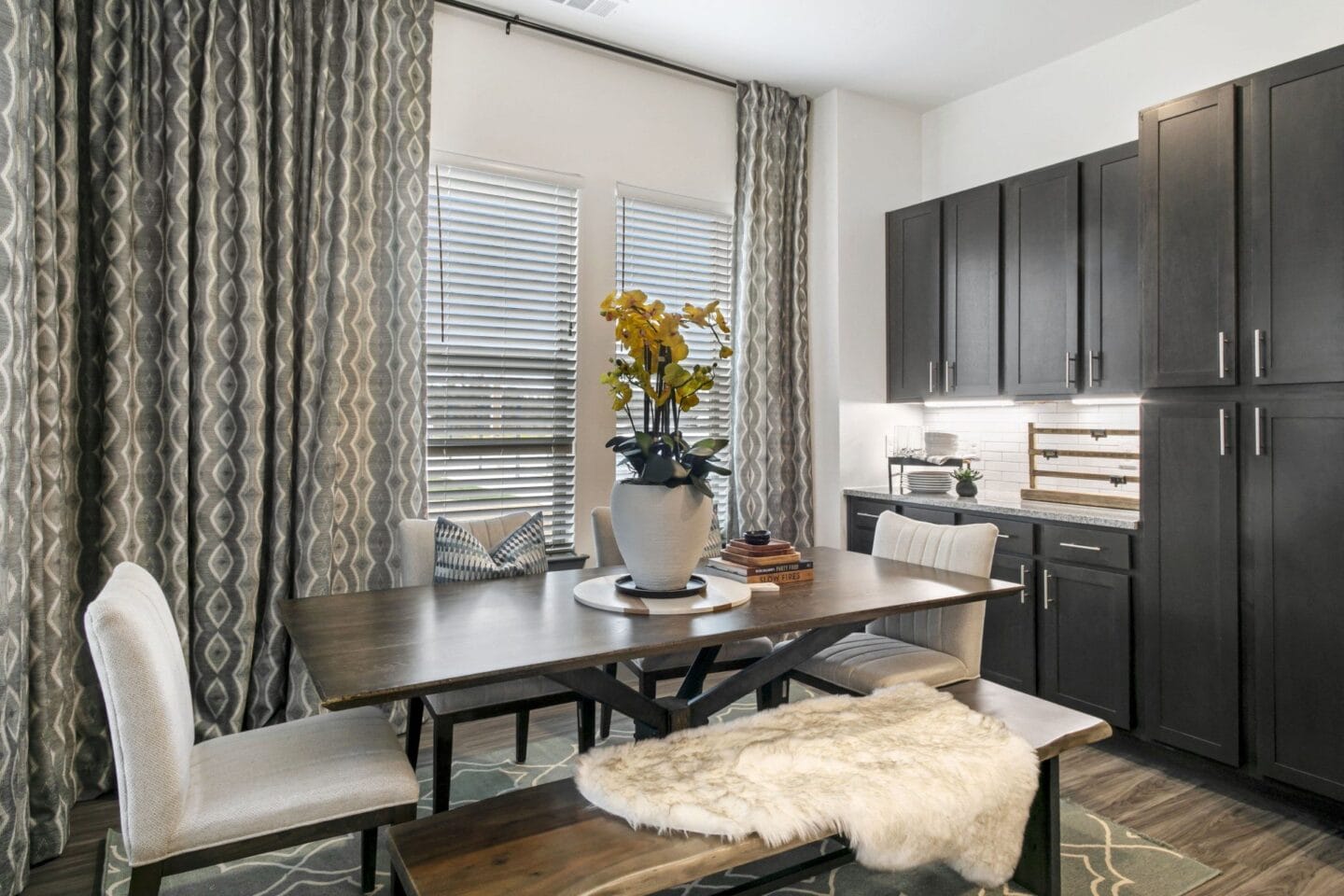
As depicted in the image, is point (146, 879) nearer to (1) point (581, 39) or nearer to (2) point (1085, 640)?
(2) point (1085, 640)

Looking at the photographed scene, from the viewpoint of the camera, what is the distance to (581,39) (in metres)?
3.88

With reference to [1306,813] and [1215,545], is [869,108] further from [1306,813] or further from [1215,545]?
[1306,813]

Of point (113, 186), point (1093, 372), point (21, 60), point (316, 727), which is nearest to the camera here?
point (316, 727)

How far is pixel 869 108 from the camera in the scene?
15.1ft

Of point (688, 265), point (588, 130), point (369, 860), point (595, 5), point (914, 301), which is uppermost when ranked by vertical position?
point (595, 5)

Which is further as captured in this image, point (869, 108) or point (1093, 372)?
point (869, 108)

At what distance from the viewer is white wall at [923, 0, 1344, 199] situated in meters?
3.31

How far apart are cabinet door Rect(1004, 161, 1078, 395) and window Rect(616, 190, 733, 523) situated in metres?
1.41

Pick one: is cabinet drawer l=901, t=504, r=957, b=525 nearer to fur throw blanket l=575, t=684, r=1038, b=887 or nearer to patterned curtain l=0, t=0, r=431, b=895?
fur throw blanket l=575, t=684, r=1038, b=887

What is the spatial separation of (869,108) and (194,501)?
390 cm

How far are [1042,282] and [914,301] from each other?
0.78 m

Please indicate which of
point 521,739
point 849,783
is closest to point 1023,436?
point 521,739

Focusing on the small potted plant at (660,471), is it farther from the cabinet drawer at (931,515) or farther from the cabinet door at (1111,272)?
the cabinet door at (1111,272)

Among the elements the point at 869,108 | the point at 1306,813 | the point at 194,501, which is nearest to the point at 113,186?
the point at 194,501
